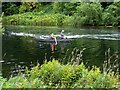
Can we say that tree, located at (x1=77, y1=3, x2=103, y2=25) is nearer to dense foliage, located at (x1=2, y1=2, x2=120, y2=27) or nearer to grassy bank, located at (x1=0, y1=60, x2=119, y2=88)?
dense foliage, located at (x1=2, y1=2, x2=120, y2=27)

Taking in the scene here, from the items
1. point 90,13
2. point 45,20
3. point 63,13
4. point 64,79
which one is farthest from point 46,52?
point 63,13

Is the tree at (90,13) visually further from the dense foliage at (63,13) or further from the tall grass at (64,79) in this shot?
the tall grass at (64,79)

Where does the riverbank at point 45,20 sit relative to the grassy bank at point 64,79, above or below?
below

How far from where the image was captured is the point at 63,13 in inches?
2803

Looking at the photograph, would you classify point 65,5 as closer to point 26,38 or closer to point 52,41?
point 26,38

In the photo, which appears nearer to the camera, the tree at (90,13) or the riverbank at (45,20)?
the tree at (90,13)

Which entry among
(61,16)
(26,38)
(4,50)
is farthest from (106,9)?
(4,50)

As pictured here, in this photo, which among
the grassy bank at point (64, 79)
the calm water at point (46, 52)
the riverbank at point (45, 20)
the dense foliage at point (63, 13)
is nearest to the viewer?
the grassy bank at point (64, 79)

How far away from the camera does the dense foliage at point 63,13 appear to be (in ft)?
201

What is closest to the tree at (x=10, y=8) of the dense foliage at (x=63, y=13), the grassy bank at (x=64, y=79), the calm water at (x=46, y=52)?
the dense foliage at (x=63, y=13)

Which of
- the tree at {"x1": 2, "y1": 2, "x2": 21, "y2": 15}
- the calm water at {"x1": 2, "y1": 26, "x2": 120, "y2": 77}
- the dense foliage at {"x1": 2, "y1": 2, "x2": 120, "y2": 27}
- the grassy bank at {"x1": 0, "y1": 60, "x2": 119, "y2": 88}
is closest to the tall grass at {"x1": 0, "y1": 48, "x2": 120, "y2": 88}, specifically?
the grassy bank at {"x1": 0, "y1": 60, "x2": 119, "y2": 88}

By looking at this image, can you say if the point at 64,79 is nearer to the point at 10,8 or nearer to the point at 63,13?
the point at 63,13

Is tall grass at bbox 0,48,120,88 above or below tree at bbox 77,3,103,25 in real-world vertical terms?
above

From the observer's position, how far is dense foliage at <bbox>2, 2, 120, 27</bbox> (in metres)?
61.3
